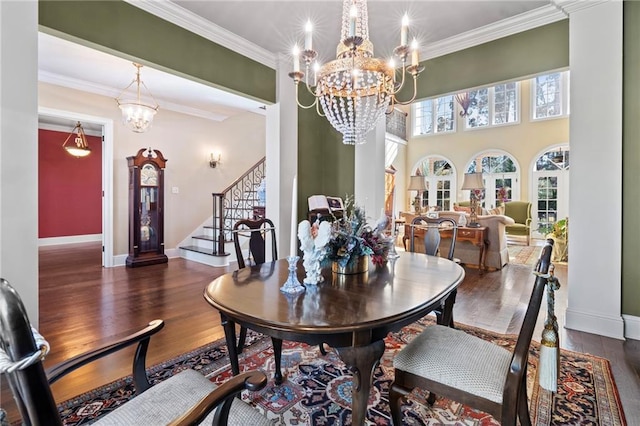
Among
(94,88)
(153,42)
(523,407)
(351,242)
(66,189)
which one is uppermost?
(94,88)

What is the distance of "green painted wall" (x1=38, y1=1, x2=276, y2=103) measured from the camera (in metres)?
2.27

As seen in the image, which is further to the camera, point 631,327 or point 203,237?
point 203,237

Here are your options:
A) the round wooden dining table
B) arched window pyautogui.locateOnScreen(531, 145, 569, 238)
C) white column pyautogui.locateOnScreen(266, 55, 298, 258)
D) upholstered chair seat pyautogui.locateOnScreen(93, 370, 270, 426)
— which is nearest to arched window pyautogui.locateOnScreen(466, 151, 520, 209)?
arched window pyautogui.locateOnScreen(531, 145, 569, 238)

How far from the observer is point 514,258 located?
6020mm

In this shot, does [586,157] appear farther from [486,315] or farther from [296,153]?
[296,153]

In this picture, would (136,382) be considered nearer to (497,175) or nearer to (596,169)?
(596,169)

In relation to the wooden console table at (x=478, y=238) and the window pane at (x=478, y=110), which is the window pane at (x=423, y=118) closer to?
the window pane at (x=478, y=110)

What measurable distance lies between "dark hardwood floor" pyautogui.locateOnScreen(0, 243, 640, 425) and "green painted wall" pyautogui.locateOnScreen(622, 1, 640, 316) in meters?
0.46

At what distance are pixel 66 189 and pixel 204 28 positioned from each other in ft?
21.4

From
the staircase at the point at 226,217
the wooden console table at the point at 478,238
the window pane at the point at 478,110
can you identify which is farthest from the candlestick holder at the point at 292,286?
the window pane at the point at 478,110

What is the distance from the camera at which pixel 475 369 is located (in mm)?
1252

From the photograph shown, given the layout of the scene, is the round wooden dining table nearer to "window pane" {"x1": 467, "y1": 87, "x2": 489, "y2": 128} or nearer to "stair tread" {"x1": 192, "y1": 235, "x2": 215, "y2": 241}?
"stair tread" {"x1": 192, "y1": 235, "x2": 215, "y2": 241}

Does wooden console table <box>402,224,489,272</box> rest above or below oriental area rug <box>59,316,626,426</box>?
above

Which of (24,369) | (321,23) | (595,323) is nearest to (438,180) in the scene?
(595,323)
